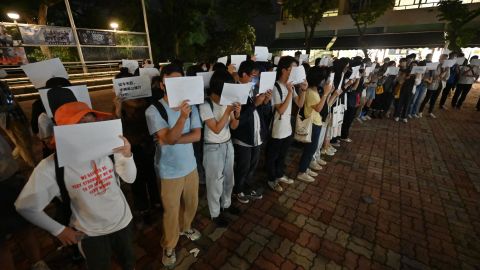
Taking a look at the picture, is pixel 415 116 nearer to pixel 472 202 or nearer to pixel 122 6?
pixel 472 202

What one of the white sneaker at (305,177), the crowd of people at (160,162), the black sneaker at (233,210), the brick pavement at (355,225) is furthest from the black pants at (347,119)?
the black sneaker at (233,210)

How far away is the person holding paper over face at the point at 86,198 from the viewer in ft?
4.84

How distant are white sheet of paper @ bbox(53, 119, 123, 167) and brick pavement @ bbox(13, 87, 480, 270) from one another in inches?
70.5

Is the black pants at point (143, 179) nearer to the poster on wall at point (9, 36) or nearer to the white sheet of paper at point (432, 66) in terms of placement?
the white sheet of paper at point (432, 66)

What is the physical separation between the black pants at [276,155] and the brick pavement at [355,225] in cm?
34

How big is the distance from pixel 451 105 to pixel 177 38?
1746 centimetres

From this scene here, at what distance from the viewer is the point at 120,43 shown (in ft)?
41.9

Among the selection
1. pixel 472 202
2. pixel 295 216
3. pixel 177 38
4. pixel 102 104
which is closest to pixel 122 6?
pixel 177 38

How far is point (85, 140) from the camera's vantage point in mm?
1414

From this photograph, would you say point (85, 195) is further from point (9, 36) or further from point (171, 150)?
point (9, 36)

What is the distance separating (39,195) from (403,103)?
31.0 ft

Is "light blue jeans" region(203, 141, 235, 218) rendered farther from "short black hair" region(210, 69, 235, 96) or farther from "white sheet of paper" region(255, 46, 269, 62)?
"white sheet of paper" region(255, 46, 269, 62)

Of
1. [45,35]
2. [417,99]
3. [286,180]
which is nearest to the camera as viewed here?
[286,180]

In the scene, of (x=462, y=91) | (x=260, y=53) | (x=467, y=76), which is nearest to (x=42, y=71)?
(x=260, y=53)
